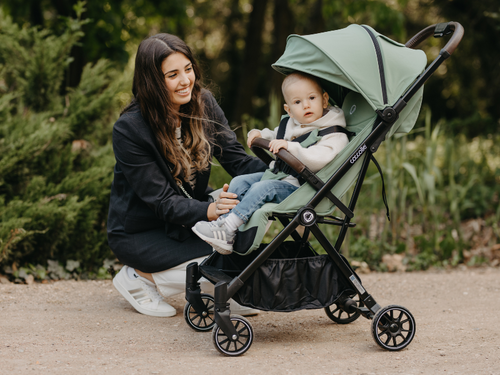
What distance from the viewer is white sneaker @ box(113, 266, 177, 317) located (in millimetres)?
3271

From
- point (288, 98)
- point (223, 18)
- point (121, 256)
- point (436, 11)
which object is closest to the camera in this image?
point (288, 98)

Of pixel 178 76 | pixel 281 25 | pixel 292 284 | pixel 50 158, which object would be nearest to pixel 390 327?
pixel 292 284

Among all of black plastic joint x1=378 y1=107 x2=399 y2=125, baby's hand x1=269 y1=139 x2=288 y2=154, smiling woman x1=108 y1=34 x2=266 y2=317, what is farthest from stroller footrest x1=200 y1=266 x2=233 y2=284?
black plastic joint x1=378 y1=107 x2=399 y2=125

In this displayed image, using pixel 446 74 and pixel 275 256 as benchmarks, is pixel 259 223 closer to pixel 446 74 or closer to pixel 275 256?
A: pixel 275 256

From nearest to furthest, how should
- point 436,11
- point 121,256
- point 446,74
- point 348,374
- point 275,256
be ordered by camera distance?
point 348,374
point 275,256
point 121,256
point 436,11
point 446,74

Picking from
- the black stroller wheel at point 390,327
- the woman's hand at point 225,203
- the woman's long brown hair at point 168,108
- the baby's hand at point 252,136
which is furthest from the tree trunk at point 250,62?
the black stroller wheel at point 390,327

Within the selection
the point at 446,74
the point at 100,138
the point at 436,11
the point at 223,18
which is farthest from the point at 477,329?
the point at 223,18

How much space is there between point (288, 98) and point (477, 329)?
67.2 inches

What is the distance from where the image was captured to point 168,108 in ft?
9.78

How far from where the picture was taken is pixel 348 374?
7.64ft

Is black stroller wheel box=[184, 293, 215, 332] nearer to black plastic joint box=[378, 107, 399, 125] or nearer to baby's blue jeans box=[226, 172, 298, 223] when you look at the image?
baby's blue jeans box=[226, 172, 298, 223]

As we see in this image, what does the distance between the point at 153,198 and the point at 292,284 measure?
0.92 meters

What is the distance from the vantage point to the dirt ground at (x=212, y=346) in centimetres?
241

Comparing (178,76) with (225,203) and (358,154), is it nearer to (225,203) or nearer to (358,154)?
(225,203)
